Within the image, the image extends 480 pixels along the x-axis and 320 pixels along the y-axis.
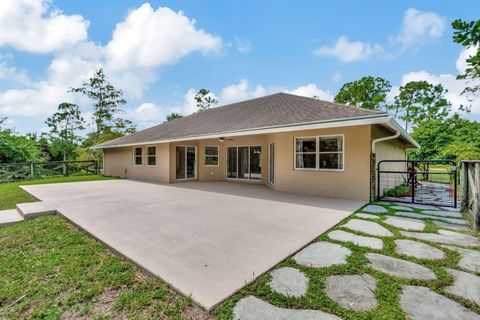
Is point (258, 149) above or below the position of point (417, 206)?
above

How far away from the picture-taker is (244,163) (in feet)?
41.9

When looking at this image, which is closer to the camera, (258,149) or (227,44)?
(258,149)

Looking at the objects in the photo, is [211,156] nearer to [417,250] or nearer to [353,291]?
[417,250]

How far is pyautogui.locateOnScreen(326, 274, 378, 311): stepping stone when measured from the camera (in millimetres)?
2148

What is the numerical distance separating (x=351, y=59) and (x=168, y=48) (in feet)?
46.6

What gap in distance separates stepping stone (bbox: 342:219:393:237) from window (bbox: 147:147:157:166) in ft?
37.6

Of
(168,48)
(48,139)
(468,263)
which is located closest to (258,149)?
(168,48)

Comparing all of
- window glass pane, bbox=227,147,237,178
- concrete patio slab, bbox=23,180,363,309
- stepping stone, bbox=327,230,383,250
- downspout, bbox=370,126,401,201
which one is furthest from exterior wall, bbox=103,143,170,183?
stepping stone, bbox=327,230,383,250

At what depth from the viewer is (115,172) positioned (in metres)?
17.5

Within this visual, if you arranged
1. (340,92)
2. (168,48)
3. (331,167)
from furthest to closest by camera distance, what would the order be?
(340,92) < (168,48) < (331,167)

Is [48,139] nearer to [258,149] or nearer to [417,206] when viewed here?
[258,149]

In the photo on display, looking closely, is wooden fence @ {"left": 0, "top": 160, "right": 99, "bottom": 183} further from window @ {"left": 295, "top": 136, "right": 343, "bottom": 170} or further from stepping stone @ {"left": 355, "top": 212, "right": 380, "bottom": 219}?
stepping stone @ {"left": 355, "top": 212, "right": 380, "bottom": 219}

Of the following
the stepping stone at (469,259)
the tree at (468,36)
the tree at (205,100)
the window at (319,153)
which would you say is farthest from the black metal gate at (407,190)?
the tree at (205,100)

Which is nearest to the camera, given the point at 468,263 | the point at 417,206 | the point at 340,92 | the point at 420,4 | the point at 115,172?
the point at 468,263
